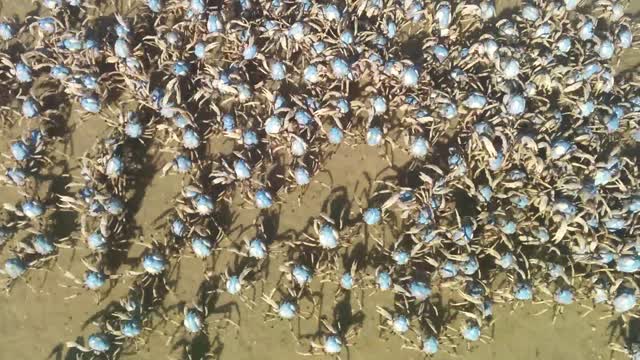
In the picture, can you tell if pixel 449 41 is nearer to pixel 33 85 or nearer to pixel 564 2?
pixel 564 2

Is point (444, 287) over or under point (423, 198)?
under

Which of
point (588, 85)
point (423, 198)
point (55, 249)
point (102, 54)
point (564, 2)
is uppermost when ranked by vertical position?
point (564, 2)

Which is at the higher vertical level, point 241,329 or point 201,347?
point 241,329

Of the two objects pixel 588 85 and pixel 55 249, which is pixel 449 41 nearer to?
pixel 588 85

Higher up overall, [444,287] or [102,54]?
[102,54]

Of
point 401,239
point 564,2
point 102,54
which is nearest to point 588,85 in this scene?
point 564,2

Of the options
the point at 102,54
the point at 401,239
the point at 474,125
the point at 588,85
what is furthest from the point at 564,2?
the point at 102,54

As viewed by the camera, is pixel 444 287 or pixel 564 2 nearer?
pixel 444 287

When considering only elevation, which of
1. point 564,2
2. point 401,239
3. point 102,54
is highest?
point 564,2

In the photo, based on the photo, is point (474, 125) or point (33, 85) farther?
point (33, 85)
